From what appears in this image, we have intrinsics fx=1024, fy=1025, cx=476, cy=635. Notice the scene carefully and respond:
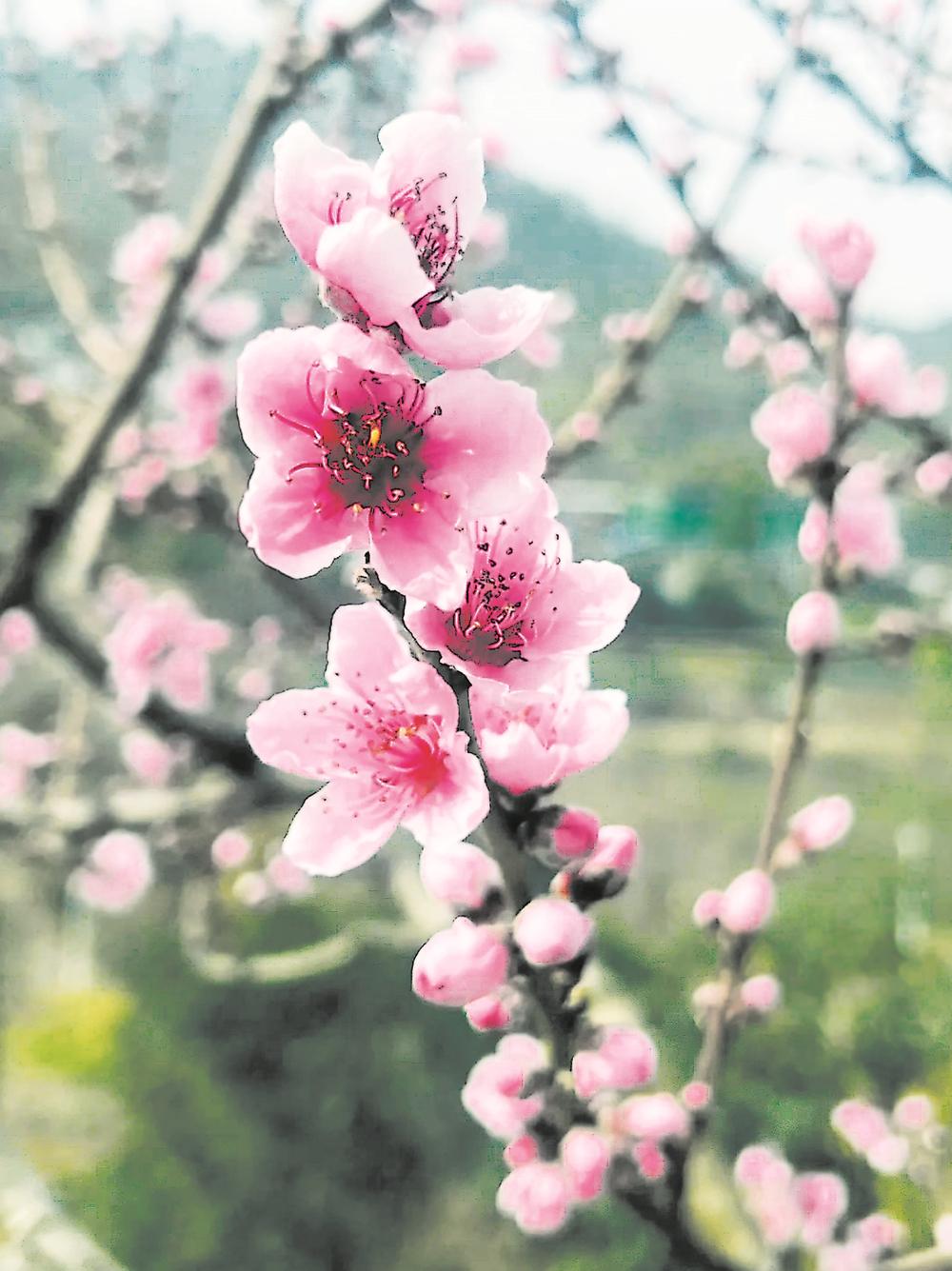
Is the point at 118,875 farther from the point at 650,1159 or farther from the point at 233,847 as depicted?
the point at 650,1159

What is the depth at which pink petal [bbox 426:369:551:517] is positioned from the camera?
0.26 metres

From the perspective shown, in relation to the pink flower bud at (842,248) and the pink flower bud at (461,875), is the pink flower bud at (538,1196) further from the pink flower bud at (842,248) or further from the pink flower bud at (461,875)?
the pink flower bud at (842,248)

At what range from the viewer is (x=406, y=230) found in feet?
0.87

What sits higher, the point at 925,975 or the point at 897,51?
the point at 897,51

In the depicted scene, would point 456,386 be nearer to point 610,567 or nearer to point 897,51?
point 610,567

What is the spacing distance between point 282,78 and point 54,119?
2.66 feet

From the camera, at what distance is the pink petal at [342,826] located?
0.30 metres

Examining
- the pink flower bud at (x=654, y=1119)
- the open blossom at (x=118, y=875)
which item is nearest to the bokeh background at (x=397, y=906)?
the open blossom at (x=118, y=875)

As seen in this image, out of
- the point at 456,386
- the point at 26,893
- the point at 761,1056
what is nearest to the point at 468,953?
the point at 456,386

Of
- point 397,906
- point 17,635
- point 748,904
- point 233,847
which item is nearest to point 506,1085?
point 748,904

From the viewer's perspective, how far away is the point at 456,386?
10.4 inches

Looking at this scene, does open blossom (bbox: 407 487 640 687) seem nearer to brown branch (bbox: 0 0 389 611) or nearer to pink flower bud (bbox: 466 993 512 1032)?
pink flower bud (bbox: 466 993 512 1032)

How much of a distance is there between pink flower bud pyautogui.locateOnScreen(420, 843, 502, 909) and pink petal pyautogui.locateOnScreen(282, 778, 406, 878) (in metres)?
0.02

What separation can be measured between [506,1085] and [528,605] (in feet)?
0.65
